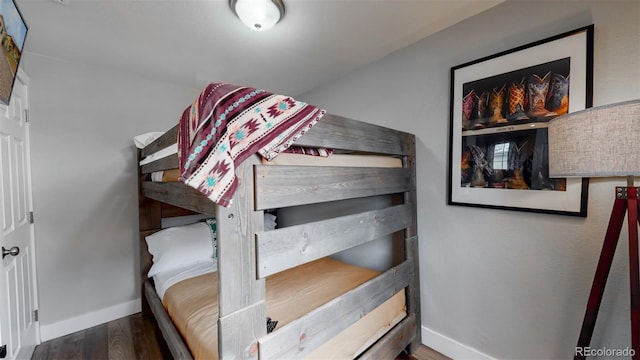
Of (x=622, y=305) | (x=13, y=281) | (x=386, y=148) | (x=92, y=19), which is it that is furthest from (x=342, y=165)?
(x=13, y=281)

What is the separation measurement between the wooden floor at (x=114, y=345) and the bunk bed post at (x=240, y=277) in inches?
54.5

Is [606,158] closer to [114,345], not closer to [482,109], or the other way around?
[482,109]

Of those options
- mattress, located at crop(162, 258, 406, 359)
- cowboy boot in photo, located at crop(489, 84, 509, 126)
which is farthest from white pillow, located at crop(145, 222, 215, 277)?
cowboy boot in photo, located at crop(489, 84, 509, 126)

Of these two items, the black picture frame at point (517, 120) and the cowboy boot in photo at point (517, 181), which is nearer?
the black picture frame at point (517, 120)

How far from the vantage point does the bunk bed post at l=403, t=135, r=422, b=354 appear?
1.82 m

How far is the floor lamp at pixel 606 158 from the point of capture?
88cm

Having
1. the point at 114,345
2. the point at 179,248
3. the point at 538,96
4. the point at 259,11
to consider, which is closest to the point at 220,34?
the point at 259,11

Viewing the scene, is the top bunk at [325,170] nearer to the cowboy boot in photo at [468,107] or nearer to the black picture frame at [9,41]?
the cowboy boot in photo at [468,107]

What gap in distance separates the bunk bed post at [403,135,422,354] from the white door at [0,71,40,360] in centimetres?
239

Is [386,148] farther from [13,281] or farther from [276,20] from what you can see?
[13,281]

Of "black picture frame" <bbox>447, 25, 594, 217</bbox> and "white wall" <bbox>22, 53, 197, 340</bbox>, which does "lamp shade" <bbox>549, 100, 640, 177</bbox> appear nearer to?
"black picture frame" <bbox>447, 25, 594, 217</bbox>

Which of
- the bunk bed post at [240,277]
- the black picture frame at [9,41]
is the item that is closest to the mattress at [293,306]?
the bunk bed post at [240,277]

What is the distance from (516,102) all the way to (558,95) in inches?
7.1

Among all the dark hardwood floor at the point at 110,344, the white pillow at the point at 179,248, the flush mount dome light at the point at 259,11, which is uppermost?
the flush mount dome light at the point at 259,11
